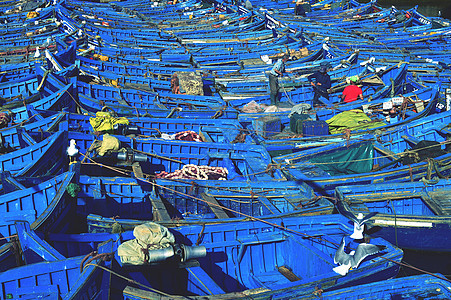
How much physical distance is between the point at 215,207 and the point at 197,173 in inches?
66.2

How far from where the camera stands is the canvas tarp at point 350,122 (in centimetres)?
1756

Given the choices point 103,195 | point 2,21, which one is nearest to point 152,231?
point 103,195

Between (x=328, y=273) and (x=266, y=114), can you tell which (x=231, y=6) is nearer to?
(x=266, y=114)

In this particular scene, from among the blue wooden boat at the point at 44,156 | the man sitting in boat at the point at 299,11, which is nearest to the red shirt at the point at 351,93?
the blue wooden boat at the point at 44,156

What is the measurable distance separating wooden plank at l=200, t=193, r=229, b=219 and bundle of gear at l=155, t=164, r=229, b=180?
1.00m

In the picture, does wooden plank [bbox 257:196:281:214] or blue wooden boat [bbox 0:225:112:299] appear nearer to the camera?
blue wooden boat [bbox 0:225:112:299]

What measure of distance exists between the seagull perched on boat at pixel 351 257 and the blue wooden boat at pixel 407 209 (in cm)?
210

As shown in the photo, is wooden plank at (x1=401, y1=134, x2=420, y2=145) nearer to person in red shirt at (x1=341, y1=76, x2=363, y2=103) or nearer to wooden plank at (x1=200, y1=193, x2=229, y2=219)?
person in red shirt at (x1=341, y1=76, x2=363, y2=103)

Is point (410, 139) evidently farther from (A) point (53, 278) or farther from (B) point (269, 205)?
(A) point (53, 278)

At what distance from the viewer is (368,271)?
33.3 feet

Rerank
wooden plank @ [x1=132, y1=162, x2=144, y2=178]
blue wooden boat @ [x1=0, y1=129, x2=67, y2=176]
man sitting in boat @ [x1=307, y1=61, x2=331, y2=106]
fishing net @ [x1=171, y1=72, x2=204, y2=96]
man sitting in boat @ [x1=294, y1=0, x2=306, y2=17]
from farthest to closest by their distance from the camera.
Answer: man sitting in boat @ [x1=294, y1=0, x2=306, y2=17]
man sitting in boat @ [x1=307, y1=61, x2=331, y2=106]
fishing net @ [x1=171, y1=72, x2=204, y2=96]
blue wooden boat @ [x1=0, y1=129, x2=67, y2=176]
wooden plank @ [x1=132, y1=162, x2=144, y2=178]

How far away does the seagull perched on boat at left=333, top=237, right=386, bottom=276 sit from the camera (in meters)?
9.99

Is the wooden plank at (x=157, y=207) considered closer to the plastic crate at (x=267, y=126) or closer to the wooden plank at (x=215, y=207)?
the wooden plank at (x=215, y=207)

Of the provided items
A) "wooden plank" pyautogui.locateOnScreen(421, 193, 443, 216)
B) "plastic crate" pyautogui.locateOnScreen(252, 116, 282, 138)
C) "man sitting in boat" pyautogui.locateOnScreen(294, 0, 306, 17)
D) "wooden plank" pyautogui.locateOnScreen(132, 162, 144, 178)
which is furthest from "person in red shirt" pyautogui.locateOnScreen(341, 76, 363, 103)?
"man sitting in boat" pyautogui.locateOnScreen(294, 0, 306, 17)
